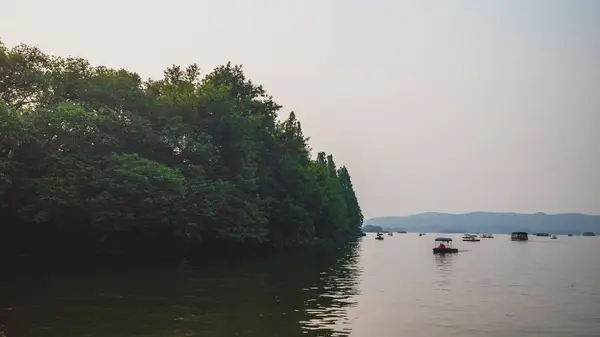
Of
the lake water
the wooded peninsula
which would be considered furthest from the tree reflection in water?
the wooded peninsula

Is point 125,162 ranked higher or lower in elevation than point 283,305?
higher

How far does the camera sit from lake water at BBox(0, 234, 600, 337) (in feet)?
70.1

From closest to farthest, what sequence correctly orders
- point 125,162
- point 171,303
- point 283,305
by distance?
1. point 171,303
2. point 283,305
3. point 125,162

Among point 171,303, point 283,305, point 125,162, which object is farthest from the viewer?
point 125,162

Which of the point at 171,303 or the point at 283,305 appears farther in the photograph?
the point at 283,305

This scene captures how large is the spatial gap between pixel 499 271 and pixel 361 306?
3253 centimetres

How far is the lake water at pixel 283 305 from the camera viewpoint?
21.4 metres

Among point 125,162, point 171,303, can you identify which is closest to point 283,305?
point 171,303

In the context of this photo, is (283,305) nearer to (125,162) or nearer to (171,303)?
(171,303)

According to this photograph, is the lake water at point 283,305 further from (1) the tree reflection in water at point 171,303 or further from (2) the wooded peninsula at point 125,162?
(2) the wooded peninsula at point 125,162

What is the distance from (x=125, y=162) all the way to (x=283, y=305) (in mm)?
28130

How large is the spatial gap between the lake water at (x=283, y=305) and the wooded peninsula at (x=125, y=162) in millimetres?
8070

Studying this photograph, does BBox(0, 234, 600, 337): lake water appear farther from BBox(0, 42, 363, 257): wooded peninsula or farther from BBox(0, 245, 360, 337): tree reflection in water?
BBox(0, 42, 363, 257): wooded peninsula

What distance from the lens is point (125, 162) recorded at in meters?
50.1
